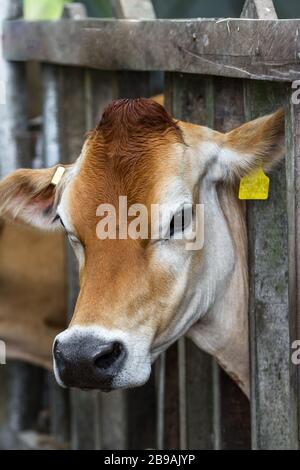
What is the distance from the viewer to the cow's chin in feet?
11.2

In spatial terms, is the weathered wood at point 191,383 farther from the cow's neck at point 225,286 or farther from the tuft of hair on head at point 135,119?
the tuft of hair on head at point 135,119

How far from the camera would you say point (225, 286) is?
13.4 ft

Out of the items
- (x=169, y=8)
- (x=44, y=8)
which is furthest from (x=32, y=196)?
(x=44, y=8)

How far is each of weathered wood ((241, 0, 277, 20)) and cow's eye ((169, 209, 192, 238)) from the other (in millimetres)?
764

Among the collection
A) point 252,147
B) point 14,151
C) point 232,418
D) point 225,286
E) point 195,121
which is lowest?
point 232,418

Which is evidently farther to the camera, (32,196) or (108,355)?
(32,196)

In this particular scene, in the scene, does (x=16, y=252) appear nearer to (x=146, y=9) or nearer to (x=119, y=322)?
(x=146, y=9)

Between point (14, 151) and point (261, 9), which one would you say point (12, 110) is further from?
point (261, 9)

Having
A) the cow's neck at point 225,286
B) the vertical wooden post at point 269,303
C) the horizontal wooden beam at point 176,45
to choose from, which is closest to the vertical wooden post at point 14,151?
the horizontal wooden beam at point 176,45

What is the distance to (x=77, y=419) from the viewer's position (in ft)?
18.8

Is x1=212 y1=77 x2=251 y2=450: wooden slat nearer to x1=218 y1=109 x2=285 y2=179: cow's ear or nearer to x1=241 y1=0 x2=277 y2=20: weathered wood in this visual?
x1=218 y1=109 x2=285 y2=179: cow's ear

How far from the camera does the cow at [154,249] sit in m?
3.49

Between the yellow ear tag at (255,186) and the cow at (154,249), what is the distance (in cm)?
3

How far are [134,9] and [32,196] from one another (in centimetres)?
105
